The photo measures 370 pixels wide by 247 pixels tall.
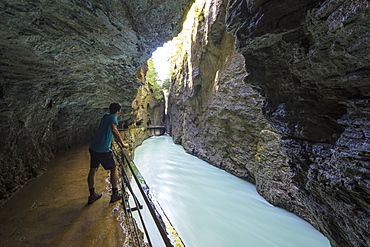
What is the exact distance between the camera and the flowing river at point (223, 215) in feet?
14.5

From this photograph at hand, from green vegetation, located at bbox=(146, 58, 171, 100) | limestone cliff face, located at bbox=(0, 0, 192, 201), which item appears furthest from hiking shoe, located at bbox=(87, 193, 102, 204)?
green vegetation, located at bbox=(146, 58, 171, 100)

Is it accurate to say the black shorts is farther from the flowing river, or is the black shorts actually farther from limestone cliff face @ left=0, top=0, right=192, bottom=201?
the flowing river

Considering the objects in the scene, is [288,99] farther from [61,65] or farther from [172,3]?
[61,65]

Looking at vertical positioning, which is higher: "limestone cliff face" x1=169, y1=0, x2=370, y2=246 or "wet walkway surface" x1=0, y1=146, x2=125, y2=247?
"limestone cliff face" x1=169, y1=0, x2=370, y2=246

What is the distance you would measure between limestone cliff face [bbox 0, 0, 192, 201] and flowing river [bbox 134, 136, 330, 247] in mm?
4318

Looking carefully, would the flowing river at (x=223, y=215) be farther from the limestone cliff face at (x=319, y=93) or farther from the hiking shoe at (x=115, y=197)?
the hiking shoe at (x=115, y=197)

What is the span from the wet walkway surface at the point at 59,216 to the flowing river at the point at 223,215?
292 cm

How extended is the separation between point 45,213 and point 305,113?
15.3 feet

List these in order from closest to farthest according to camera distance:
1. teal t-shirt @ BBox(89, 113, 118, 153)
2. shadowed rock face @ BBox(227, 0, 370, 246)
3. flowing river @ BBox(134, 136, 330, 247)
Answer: shadowed rock face @ BBox(227, 0, 370, 246) < teal t-shirt @ BBox(89, 113, 118, 153) < flowing river @ BBox(134, 136, 330, 247)

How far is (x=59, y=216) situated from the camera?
90.1 inches

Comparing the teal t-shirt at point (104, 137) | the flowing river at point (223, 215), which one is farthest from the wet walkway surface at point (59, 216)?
the flowing river at point (223, 215)

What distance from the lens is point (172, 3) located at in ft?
9.86

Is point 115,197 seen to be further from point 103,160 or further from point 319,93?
point 319,93

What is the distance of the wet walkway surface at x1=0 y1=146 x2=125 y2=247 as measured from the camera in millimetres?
1864
